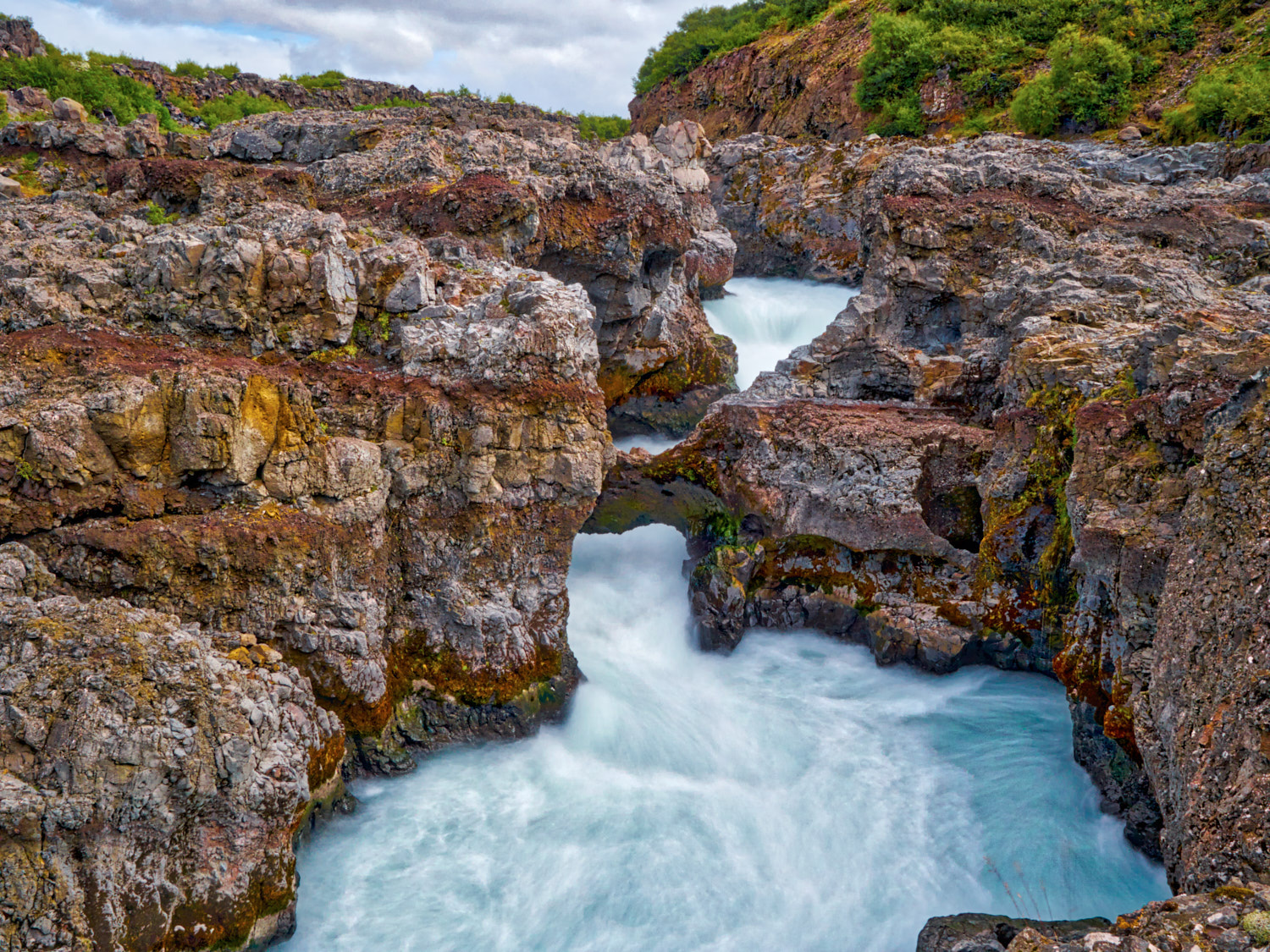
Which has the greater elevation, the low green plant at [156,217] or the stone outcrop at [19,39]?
the stone outcrop at [19,39]

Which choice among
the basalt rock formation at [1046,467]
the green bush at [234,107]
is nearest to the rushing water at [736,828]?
the basalt rock formation at [1046,467]

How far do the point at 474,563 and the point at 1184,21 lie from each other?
3924 cm

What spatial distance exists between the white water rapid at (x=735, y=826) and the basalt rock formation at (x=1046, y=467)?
99cm

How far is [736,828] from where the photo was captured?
1189 cm

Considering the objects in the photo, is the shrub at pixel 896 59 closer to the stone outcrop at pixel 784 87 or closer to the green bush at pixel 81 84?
the stone outcrop at pixel 784 87

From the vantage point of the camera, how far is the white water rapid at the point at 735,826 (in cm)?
1037

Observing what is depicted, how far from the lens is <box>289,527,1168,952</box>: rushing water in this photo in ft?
34.0

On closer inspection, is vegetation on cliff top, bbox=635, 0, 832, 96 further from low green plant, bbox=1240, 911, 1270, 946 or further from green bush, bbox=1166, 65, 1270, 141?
low green plant, bbox=1240, 911, 1270, 946

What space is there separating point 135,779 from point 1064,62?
129 feet

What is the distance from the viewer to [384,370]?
12609 millimetres

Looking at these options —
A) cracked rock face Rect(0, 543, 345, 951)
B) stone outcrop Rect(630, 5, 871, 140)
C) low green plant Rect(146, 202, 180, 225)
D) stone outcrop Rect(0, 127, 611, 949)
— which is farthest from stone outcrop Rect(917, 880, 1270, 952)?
stone outcrop Rect(630, 5, 871, 140)

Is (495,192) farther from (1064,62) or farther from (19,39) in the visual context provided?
(1064,62)

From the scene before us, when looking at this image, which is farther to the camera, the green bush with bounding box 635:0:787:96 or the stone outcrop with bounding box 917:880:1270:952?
the green bush with bounding box 635:0:787:96

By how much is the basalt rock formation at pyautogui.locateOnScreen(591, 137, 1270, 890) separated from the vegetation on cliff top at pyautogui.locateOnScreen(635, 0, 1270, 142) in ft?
Result: 17.8
